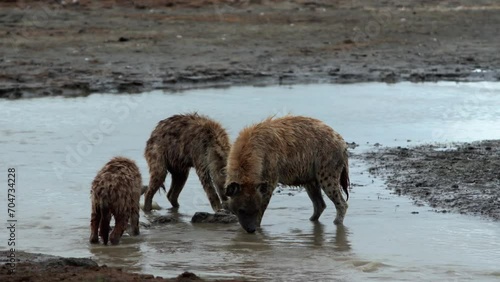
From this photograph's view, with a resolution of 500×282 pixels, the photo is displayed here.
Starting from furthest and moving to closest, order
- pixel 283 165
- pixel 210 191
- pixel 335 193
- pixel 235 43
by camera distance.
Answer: pixel 235 43
pixel 210 191
pixel 335 193
pixel 283 165

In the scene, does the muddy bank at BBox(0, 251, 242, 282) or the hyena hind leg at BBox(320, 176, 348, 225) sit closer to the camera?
the muddy bank at BBox(0, 251, 242, 282)

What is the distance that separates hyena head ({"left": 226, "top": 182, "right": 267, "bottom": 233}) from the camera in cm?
1003

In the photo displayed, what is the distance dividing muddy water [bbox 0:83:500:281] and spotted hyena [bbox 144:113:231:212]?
0.38 m

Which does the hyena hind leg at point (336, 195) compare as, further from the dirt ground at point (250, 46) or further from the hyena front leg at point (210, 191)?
the dirt ground at point (250, 46)

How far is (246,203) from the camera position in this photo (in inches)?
395

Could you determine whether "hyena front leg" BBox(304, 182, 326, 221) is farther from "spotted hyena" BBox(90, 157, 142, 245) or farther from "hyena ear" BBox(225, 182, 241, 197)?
"spotted hyena" BBox(90, 157, 142, 245)

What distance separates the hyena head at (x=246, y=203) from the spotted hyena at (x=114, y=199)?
928 millimetres

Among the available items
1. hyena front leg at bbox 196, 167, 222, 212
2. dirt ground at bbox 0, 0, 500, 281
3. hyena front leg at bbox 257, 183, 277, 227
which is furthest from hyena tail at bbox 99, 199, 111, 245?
dirt ground at bbox 0, 0, 500, 281

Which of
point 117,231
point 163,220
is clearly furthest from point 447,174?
point 117,231

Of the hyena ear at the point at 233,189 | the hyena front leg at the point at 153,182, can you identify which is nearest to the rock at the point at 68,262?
the hyena ear at the point at 233,189

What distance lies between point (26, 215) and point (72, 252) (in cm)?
152

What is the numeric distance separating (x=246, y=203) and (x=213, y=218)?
0.62 meters

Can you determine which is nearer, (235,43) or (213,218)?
(213,218)

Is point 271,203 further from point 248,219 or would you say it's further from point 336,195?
point 248,219
